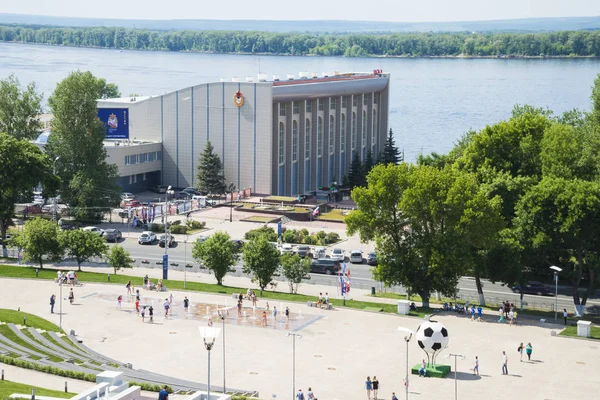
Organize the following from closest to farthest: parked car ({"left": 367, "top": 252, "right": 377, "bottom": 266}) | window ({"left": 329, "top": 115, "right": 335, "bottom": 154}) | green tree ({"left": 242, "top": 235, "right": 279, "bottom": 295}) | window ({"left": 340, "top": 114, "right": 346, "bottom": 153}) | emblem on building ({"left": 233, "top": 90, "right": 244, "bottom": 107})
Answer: green tree ({"left": 242, "top": 235, "right": 279, "bottom": 295})
parked car ({"left": 367, "top": 252, "right": 377, "bottom": 266})
emblem on building ({"left": 233, "top": 90, "right": 244, "bottom": 107})
window ({"left": 329, "top": 115, "right": 335, "bottom": 154})
window ({"left": 340, "top": 114, "right": 346, "bottom": 153})

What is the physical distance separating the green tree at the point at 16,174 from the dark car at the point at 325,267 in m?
21.4

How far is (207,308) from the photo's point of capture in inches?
2101

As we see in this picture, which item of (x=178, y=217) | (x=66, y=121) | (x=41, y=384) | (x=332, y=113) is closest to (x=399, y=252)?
(x=41, y=384)

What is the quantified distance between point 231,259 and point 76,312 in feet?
→ 38.1

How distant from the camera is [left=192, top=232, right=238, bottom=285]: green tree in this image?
59.9m

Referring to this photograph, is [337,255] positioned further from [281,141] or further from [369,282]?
[281,141]

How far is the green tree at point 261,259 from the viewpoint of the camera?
58625 mm

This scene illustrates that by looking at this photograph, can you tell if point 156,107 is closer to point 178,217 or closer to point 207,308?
point 178,217

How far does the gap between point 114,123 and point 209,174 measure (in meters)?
10.3

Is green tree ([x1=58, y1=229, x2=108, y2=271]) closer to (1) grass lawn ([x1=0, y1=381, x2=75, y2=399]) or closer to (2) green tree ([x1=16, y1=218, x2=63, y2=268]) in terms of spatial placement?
(2) green tree ([x1=16, y1=218, x2=63, y2=268])

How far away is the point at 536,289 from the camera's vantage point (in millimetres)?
61094

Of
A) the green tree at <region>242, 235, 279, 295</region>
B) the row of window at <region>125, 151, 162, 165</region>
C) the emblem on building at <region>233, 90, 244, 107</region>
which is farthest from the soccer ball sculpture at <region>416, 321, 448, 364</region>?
the row of window at <region>125, 151, 162, 165</region>

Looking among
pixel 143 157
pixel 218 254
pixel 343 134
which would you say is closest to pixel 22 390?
pixel 218 254

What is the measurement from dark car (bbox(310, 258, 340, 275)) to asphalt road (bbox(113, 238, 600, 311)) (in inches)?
30.5
